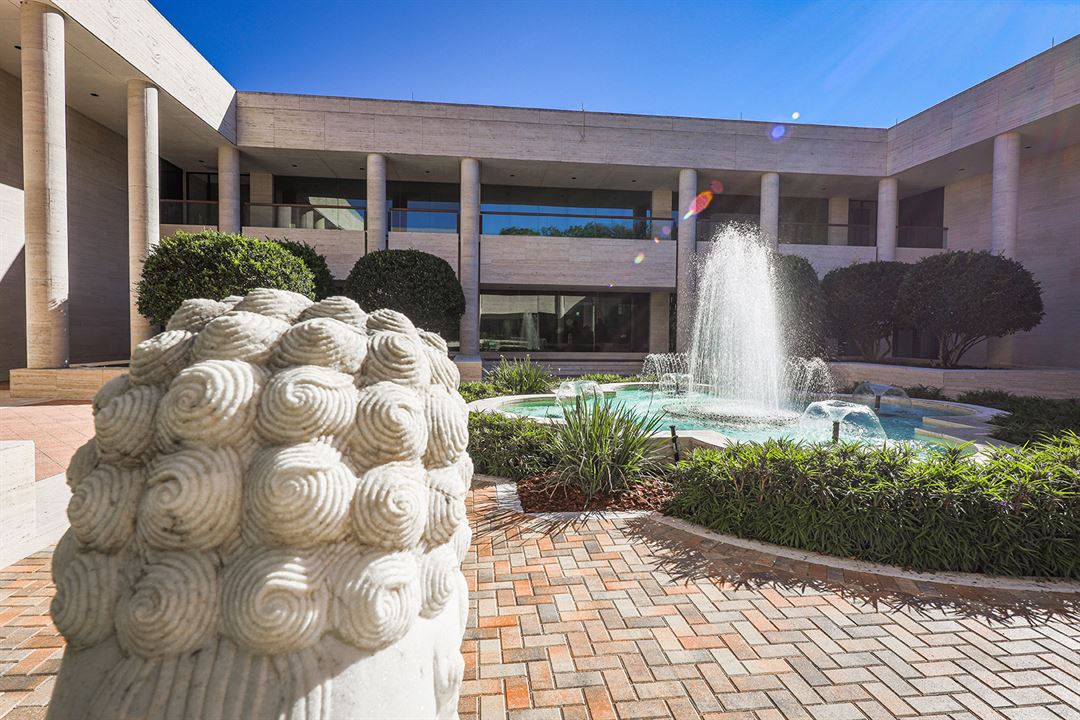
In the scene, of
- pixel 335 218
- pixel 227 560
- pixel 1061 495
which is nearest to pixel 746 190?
pixel 335 218

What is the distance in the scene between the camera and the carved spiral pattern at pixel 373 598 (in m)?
1.46

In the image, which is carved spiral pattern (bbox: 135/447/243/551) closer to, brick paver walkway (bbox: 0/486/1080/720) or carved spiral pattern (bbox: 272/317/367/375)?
carved spiral pattern (bbox: 272/317/367/375)

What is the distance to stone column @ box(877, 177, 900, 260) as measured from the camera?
2062 cm

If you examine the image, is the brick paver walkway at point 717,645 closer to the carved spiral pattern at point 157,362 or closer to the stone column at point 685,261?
the carved spiral pattern at point 157,362

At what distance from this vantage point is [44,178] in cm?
1117

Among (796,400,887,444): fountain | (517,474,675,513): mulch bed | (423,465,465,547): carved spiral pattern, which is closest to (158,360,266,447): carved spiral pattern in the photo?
(423,465,465,547): carved spiral pattern

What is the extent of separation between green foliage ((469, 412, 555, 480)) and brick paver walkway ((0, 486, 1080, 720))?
2101 millimetres

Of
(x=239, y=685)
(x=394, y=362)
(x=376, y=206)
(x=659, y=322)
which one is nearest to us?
(x=239, y=685)

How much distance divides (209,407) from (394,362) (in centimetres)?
55

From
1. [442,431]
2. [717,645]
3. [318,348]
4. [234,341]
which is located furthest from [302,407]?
[717,645]

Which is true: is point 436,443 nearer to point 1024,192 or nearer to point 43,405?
point 43,405

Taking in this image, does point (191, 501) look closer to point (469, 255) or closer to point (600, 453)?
point (600, 453)

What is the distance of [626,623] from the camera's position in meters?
3.21

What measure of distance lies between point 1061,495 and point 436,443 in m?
4.87
